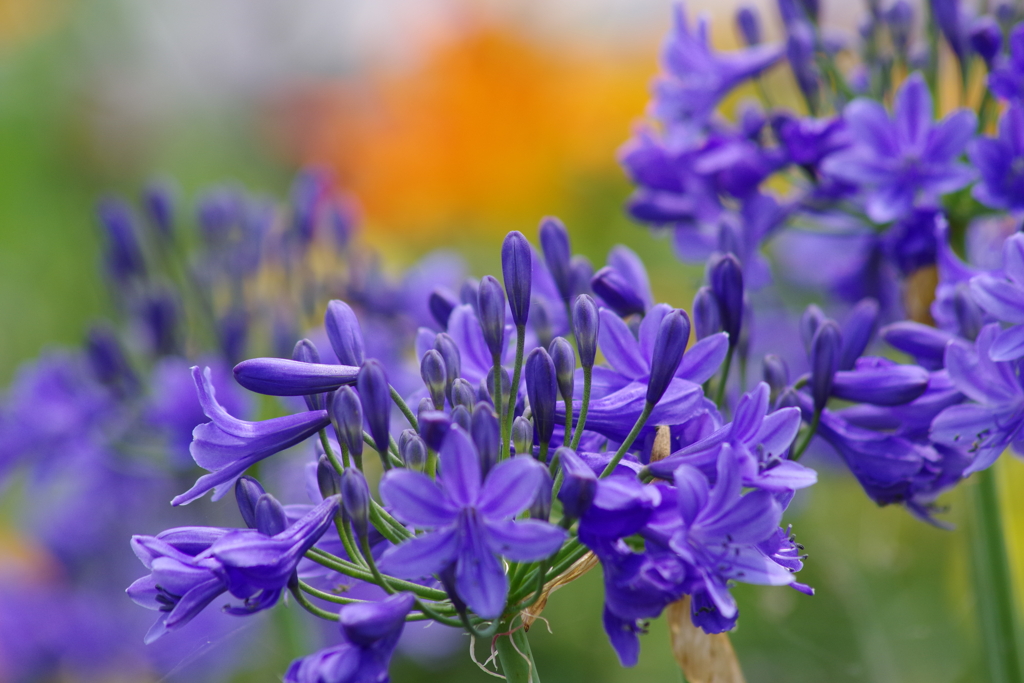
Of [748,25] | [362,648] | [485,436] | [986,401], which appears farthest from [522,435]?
[748,25]

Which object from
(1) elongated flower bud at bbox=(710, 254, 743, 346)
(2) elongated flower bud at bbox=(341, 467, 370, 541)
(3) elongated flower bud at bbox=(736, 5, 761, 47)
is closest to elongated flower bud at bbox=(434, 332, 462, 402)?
(2) elongated flower bud at bbox=(341, 467, 370, 541)

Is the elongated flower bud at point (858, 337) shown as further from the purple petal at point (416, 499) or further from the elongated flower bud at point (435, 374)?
the purple petal at point (416, 499)

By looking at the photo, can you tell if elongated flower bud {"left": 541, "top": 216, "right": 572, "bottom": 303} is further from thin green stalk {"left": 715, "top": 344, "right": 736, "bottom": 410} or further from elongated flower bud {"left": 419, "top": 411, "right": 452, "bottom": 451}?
elongated flower bud {"left": 419, "top": 411, "right": 452, "bottom": 451}

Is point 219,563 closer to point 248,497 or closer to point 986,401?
point 248,497

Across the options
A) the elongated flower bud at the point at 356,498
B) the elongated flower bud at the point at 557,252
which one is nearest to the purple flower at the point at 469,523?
the elongated flower bud at the point at 356,498

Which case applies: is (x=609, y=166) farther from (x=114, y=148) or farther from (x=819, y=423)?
(x=819, y=423)
